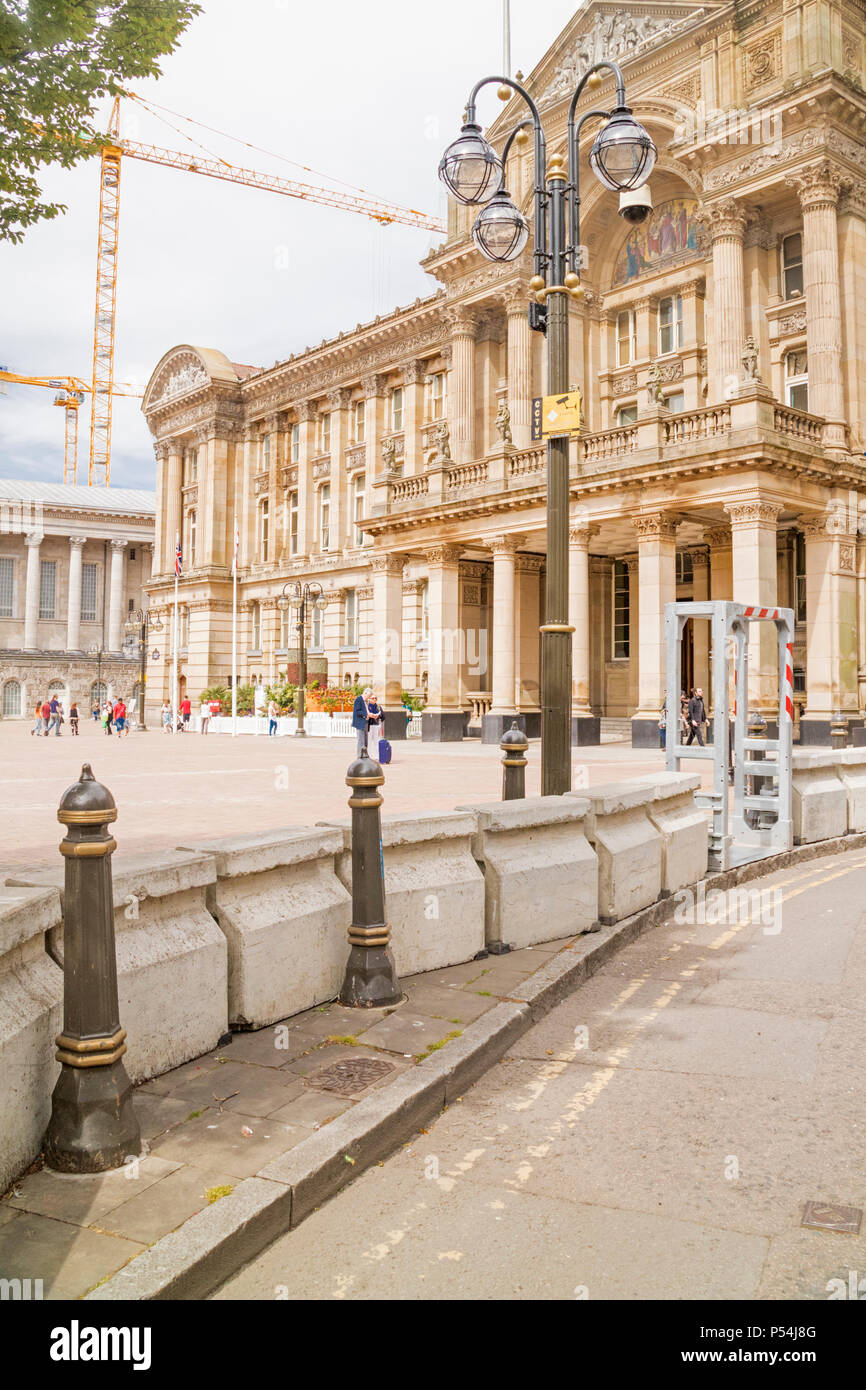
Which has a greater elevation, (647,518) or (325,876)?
(647,518)

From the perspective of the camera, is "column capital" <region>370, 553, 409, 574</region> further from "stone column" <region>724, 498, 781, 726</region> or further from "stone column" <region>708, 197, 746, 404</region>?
"stone column" <region>724, 498, 781, 726</region>

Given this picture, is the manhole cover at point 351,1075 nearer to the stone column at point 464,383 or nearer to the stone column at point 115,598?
the stone column at point 464,383

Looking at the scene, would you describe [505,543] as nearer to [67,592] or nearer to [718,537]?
[718,537]

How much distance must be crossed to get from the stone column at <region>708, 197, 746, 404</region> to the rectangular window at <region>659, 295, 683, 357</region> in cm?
370

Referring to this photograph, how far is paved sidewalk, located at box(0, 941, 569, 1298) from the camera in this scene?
9.94ft

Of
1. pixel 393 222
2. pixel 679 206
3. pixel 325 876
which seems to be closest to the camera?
pixel 325 876

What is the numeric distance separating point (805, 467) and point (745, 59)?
44.8 feet

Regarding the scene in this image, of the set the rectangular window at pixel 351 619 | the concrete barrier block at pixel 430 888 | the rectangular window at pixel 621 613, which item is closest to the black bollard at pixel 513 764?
the concrete barrier block at pixel 430 888

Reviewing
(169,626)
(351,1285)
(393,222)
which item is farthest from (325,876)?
(393,222)

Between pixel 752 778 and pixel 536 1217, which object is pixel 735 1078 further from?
pixel 752 778

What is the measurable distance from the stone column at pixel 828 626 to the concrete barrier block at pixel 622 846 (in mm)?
20295

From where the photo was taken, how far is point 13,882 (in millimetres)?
3957

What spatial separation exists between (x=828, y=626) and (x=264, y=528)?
1494 inches

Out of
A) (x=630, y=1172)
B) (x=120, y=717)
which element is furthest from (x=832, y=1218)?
(x=120, y=717)
